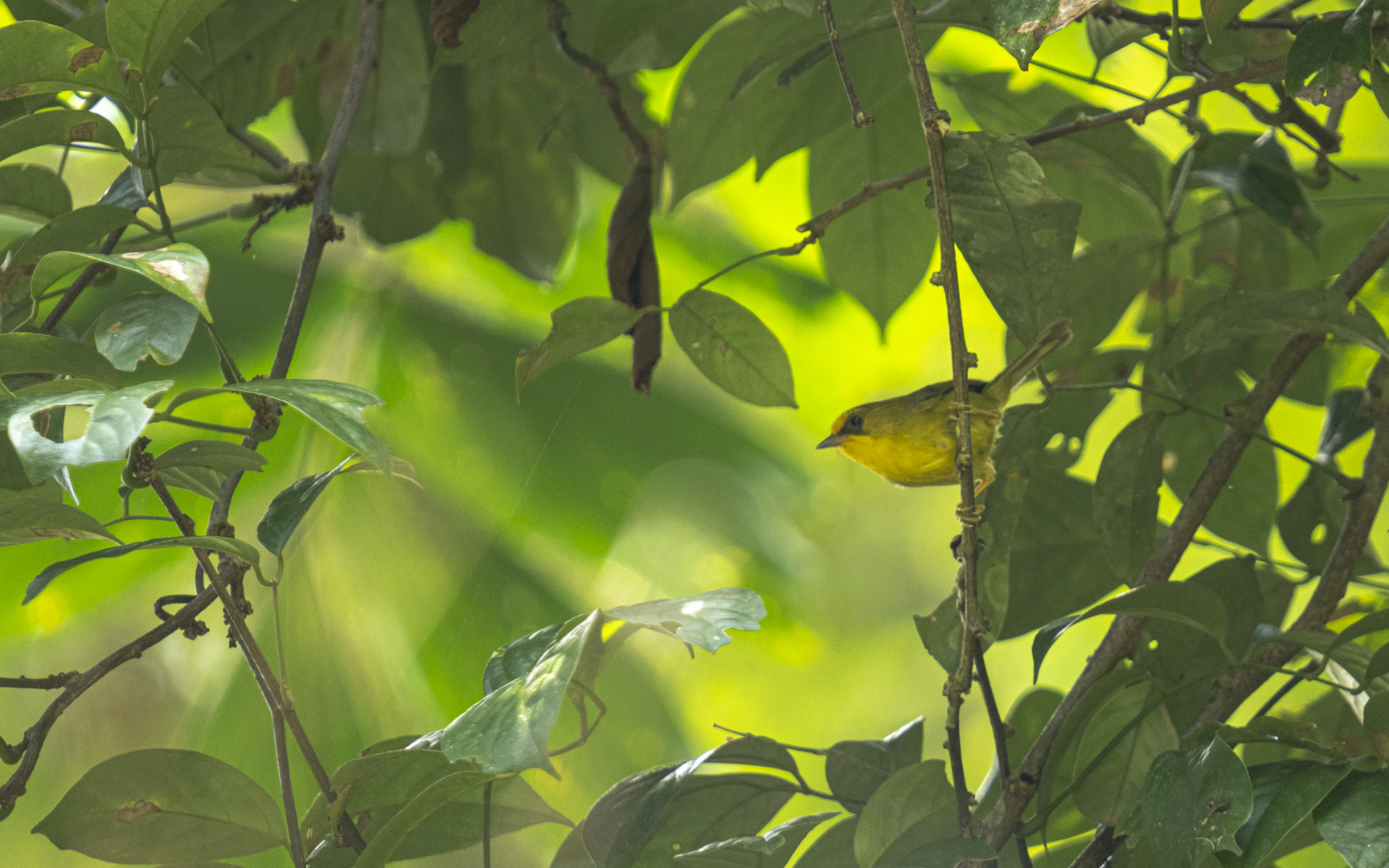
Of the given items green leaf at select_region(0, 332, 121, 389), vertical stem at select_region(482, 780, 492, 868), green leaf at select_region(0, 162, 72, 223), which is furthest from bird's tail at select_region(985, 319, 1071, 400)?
green leaf at select_region(0, 162, 72, 223)

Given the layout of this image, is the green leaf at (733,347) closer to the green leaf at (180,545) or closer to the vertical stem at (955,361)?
the vertical stem at (955,361)

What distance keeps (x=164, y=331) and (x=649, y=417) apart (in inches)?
39.9

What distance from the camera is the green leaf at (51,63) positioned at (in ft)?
1.55

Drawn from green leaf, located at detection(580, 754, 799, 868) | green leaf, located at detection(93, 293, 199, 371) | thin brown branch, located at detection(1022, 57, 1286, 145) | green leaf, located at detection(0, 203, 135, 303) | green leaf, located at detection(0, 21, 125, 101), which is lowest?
green leaf, located at detection(580, 754, 799, 868)

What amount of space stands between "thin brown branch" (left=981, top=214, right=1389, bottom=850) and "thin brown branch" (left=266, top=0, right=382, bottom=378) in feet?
1.81

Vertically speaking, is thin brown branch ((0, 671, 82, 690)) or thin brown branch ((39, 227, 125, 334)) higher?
thin brown branch ((39, 227, 125, 334))

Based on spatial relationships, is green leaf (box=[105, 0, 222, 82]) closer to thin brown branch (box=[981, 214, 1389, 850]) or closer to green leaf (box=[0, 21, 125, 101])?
green leaf (box=[0, 21, 125, 101])

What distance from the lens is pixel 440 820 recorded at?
0.60 meters

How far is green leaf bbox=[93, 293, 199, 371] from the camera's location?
457mm

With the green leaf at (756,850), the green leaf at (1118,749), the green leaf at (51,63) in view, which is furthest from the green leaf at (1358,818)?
the green leaf at (51,63)

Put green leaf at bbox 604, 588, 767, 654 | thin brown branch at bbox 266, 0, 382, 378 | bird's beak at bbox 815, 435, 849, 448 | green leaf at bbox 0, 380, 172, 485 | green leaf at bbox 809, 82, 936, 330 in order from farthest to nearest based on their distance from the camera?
1. bird's beak at bbox 815, 435, 849, 448
2. green leaf at bbox 809, 82, 936, 330
3. thin brown branch at bbox 266, 0, 382, 378
4. green leaf at bbox 604, 588, 767, 654
5. green leaf at bbox 0, 380, 172, 485

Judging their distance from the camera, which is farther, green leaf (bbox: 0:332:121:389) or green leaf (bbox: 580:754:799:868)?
green leaf (bbox: 580:754:799:868)

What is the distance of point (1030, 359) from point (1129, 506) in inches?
7.2

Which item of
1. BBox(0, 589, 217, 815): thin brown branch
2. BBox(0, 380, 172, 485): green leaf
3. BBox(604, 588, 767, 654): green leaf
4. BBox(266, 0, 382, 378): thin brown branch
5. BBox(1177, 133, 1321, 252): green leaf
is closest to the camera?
BBox(0, 380, 172, 485): green leaf
